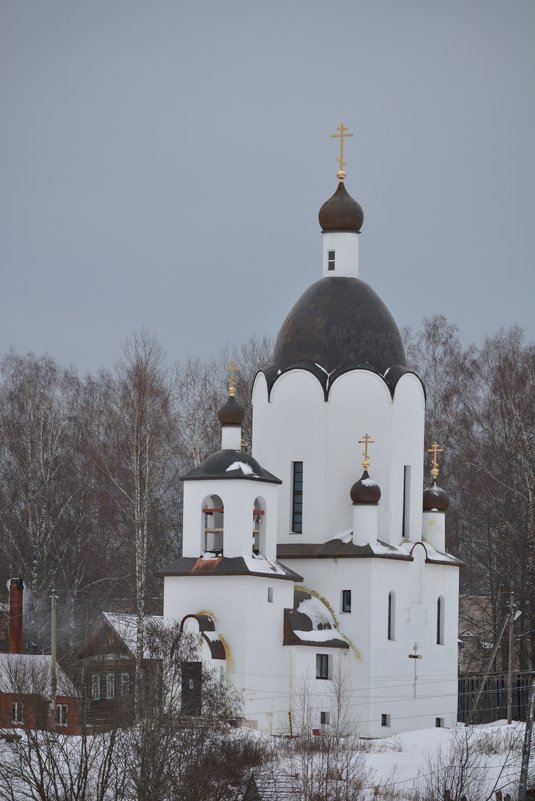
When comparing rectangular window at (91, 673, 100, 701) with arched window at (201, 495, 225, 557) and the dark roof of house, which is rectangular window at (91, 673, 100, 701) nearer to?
the dark roof of house

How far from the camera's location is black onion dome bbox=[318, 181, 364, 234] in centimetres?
4953

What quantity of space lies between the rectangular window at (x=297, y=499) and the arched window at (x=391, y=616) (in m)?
2.26

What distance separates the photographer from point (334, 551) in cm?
4694

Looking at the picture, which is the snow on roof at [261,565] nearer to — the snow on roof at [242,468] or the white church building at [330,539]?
the white church building at [330,539]

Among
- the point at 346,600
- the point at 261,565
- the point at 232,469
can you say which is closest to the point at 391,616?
the point at 346,600

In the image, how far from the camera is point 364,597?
46.6 metres

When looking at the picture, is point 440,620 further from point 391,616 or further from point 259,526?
point 259,526

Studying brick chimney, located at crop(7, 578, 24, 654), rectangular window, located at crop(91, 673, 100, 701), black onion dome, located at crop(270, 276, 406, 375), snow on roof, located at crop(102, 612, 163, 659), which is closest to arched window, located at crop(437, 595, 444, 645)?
black onion dome, located at crop(270, 276, 406, 375)

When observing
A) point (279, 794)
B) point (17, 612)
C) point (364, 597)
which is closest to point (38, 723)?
point (279, 794)

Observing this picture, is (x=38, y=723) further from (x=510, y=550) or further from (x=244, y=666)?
(x=510, y=550)

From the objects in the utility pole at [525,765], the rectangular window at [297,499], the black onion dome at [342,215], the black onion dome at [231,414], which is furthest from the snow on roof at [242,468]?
the utility pole at [525,765]

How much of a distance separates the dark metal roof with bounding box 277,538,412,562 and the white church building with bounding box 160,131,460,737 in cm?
4

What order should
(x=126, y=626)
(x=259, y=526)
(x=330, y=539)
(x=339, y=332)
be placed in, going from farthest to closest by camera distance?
1. (x=126, y=626)
2. (x=339, y=332)
3. (x=330, y=539)
4. (x=259, y=526)

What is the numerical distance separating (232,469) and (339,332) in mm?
4490
